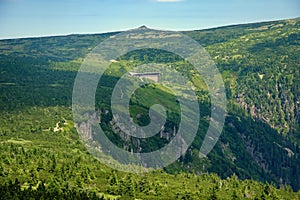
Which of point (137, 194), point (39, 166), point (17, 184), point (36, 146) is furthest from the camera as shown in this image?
point (36, 146)

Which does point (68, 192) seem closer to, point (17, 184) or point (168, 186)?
point (17, 184)

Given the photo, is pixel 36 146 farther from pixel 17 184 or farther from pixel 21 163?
pixel 17 184

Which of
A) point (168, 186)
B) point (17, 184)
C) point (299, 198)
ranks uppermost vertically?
point (17, 184)

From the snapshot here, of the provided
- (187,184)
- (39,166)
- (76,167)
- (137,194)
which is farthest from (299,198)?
(39,166)

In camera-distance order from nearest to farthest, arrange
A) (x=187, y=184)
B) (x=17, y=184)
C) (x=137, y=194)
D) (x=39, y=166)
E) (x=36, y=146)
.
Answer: (x=17, y=184) < (x=137, y=194) < (x=39, y=166) < (x=187, y=184) < (x=36, y=146)

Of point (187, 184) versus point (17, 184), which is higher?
point (17, 184)

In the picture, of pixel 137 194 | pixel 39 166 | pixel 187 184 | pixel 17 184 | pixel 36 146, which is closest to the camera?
pixel 17 184

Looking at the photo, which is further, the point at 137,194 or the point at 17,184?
the point at 137,194

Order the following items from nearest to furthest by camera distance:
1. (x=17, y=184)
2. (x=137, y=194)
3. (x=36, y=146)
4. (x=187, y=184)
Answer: (x=17, y=184)
(x=137, y=194)
(x=187, y=184)
(x=36, y=146)

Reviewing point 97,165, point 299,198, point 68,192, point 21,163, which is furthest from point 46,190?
point 299,198
